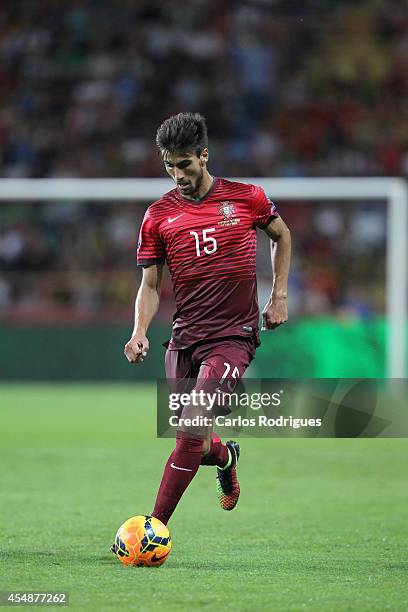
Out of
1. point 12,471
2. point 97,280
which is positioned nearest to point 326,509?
point 12,471

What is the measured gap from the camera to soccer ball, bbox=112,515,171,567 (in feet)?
16.2

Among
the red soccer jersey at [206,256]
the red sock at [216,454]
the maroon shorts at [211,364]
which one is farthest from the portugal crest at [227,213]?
the red sock at [216,454]

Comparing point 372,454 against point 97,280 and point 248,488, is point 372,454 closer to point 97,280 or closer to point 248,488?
point 248,488

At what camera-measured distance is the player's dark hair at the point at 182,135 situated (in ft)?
17.0

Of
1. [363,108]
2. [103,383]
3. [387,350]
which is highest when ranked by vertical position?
[363,108]

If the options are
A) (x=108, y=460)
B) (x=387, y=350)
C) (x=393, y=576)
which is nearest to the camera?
(x=393, y=576)

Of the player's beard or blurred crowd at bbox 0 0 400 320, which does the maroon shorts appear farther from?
blurred crowd at bbox 0 0 400 320

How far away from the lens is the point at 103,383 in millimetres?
16219

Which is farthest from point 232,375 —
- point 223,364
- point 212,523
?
point 212,523

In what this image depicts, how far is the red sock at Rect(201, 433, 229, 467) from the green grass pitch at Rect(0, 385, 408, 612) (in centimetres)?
39

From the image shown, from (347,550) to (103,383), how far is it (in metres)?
10.9

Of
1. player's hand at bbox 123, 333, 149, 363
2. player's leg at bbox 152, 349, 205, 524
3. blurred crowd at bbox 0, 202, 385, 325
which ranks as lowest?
blurred crowd at bbox 0, 202, 385, 325
